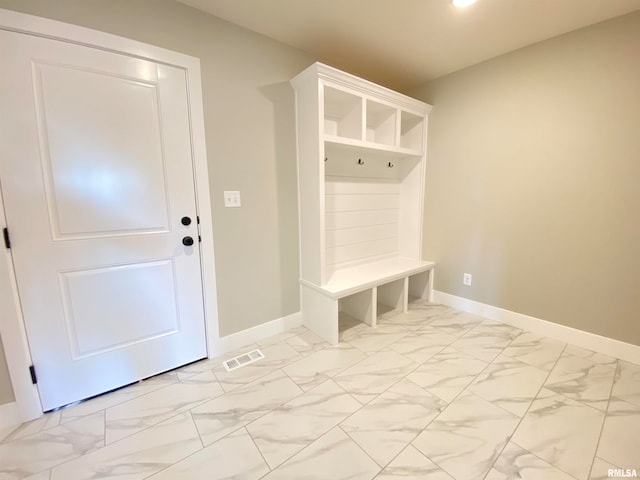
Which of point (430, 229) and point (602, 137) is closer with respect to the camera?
point (602, 137)

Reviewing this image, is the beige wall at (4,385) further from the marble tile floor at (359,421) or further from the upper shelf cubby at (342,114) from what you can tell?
the upper shelf cubby at (342,114)

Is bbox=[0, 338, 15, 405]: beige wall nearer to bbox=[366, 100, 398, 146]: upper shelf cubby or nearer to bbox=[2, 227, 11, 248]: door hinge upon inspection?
bbox=[2, 227, 11, 248]: door hinge

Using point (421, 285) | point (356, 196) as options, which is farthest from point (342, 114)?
point (421, 285)

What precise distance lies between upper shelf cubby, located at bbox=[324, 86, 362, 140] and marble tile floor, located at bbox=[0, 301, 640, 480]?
192 centimetres

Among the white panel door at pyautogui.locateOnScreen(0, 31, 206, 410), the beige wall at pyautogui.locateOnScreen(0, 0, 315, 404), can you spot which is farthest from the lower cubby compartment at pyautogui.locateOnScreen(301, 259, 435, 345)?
the white panel door at pyautogui.locateOnScreen(0, 31, 206, 410)

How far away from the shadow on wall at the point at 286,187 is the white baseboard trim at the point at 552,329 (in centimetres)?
172

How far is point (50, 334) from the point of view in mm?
1527

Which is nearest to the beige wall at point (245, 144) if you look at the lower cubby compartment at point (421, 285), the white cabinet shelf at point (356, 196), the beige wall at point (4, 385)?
the white cabinet shelf at point (356, 196)

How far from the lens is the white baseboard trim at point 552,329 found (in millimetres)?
1963

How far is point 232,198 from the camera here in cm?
206

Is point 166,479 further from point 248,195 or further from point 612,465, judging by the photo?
point 612,465

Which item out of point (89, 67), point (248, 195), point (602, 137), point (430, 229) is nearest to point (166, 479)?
point (248, 195)

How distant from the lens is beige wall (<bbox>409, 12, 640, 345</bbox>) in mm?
1895

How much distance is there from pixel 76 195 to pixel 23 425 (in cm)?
129
